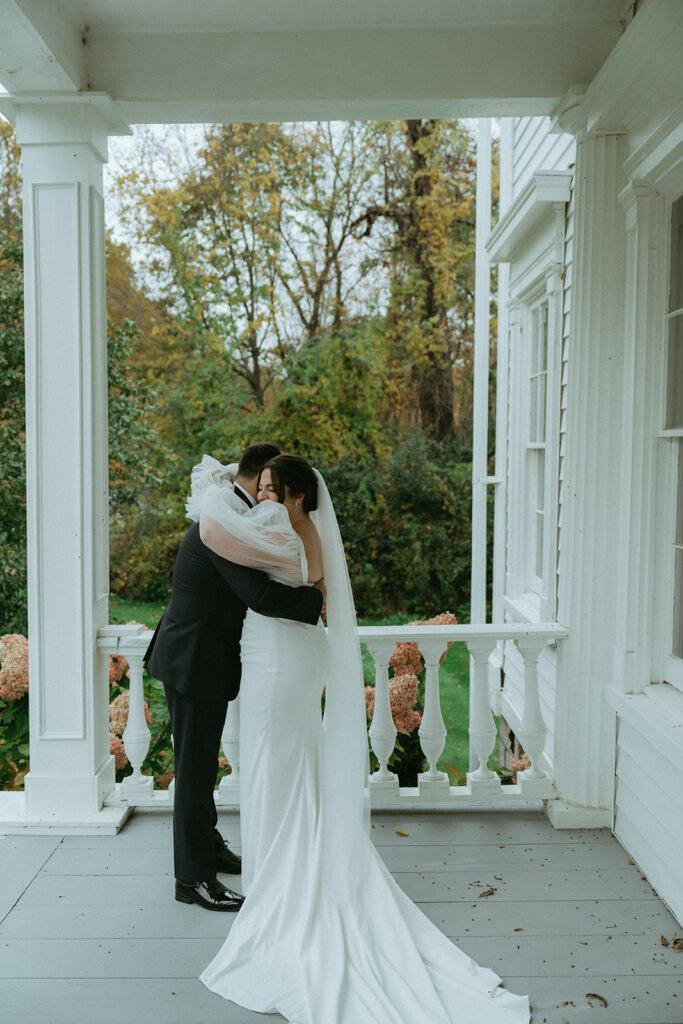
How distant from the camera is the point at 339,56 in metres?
3.12

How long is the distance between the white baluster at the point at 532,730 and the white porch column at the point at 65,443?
1665 mm

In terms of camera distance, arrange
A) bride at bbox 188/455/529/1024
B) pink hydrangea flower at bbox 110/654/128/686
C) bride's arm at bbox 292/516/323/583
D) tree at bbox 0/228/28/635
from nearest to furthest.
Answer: bride at bbox 188/455/529/1024 < bride's arm at bbox 292/516/323/583 < pink hydrangea flower at bbox 110/654/128/686 < tree at bbox 0/228/28/635

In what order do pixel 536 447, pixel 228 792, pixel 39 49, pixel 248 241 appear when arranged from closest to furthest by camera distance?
1. pixel 39 49
2. pixel 228 792
3. pixel 536 447
4. pixel 248 241

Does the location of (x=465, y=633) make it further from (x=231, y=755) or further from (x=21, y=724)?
(x=21, y=724)

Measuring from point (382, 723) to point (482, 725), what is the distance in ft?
1.38

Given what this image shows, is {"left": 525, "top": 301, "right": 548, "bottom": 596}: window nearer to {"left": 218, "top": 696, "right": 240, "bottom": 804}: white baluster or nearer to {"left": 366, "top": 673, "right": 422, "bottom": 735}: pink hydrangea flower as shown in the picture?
{"left": 366, "top": 673, "right": 422, "bottom": 735}: pink hydrangea flower

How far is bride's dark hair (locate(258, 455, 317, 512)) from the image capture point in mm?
2574

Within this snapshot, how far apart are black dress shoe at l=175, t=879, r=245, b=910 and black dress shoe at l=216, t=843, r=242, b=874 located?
0.14 m

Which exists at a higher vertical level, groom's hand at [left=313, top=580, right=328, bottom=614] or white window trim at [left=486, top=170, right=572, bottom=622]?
white window trim at [left=486, top=170, right=572, bottom=622]

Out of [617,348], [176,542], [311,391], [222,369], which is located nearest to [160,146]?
[222,369]

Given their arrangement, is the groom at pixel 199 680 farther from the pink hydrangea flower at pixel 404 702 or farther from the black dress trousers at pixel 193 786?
the pink hydrangea flower at pixel 404 702

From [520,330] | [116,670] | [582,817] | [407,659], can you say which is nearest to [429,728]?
[407,659]

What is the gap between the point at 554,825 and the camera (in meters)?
3.25

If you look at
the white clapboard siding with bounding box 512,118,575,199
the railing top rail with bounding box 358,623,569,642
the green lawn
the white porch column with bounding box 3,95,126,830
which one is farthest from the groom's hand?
the green lawn
